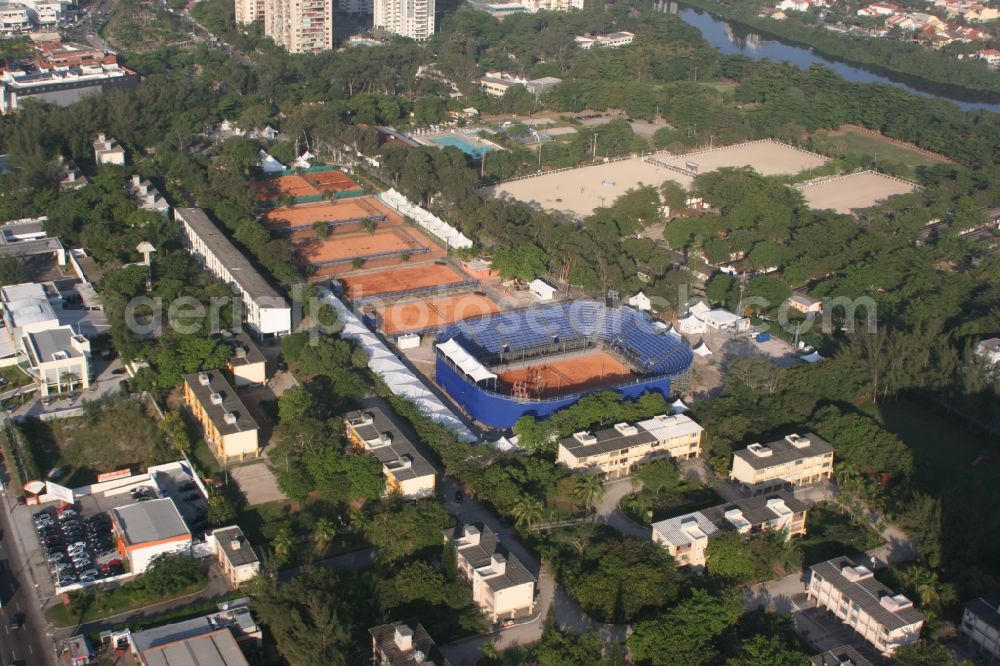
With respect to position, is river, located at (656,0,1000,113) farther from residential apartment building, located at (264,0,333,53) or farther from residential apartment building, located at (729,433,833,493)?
residential apartment building, located at (729,433,833,493)

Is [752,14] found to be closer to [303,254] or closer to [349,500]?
[303,254]

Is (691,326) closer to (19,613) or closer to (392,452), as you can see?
(392,452)

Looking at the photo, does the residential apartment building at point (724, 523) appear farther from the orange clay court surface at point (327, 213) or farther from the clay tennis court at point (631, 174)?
the orange clay court surface at point (327, 213)

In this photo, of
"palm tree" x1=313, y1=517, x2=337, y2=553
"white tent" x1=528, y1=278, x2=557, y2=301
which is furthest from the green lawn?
"white tent" x1=528, y1=278, x2=557, y2=301

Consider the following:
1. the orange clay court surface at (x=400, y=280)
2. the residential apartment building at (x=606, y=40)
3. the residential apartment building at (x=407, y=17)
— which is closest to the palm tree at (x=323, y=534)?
the orange clay court surface at (x=400, y=280)

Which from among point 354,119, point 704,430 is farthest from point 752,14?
point 704,430

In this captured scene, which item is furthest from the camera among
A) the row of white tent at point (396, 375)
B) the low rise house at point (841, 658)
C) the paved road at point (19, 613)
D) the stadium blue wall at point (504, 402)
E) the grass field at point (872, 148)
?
the grass field at point (872, 148)
